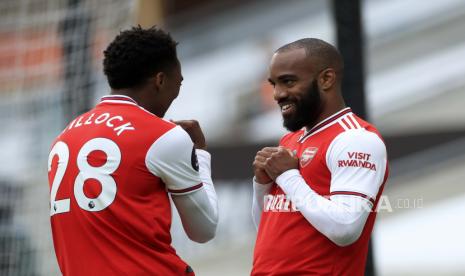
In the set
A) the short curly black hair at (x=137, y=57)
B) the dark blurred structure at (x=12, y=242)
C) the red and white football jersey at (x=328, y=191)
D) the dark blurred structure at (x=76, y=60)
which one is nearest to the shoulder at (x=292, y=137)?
the red and white football jersey at (x=328, y=191)

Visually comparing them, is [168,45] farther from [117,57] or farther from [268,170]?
[268,170]

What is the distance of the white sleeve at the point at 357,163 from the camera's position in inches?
168

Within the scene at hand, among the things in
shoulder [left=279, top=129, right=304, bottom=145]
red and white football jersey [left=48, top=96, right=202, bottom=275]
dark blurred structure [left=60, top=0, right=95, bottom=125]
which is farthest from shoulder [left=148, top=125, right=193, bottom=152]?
dark blurred structure [left=60, top=0, right=95, bottom=125]

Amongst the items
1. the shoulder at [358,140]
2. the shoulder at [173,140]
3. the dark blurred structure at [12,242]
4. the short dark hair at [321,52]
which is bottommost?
the dark blurred structure at [12,242]

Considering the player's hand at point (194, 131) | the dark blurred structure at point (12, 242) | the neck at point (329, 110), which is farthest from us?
the dark blurred structure at point (12, 242)

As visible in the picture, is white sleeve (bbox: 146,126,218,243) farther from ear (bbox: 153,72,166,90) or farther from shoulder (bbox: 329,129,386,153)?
shoulder (bbox: 329,129,386,153)

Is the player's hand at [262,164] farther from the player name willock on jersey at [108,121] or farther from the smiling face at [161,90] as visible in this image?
the player name willock on jersey at [108,121]

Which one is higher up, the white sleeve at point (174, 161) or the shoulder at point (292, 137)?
the shoulder at point (292, 137)

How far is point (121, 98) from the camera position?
14.6ft

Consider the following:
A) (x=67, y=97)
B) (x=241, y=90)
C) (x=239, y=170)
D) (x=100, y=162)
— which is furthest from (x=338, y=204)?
(x=241, y=90)

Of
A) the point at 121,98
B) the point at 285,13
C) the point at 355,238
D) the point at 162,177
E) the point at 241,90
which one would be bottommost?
the point at 355,238

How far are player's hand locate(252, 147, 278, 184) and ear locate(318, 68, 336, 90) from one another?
347mm

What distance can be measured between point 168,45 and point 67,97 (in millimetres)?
2900

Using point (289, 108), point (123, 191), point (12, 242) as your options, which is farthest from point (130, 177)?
point (12, 242)
